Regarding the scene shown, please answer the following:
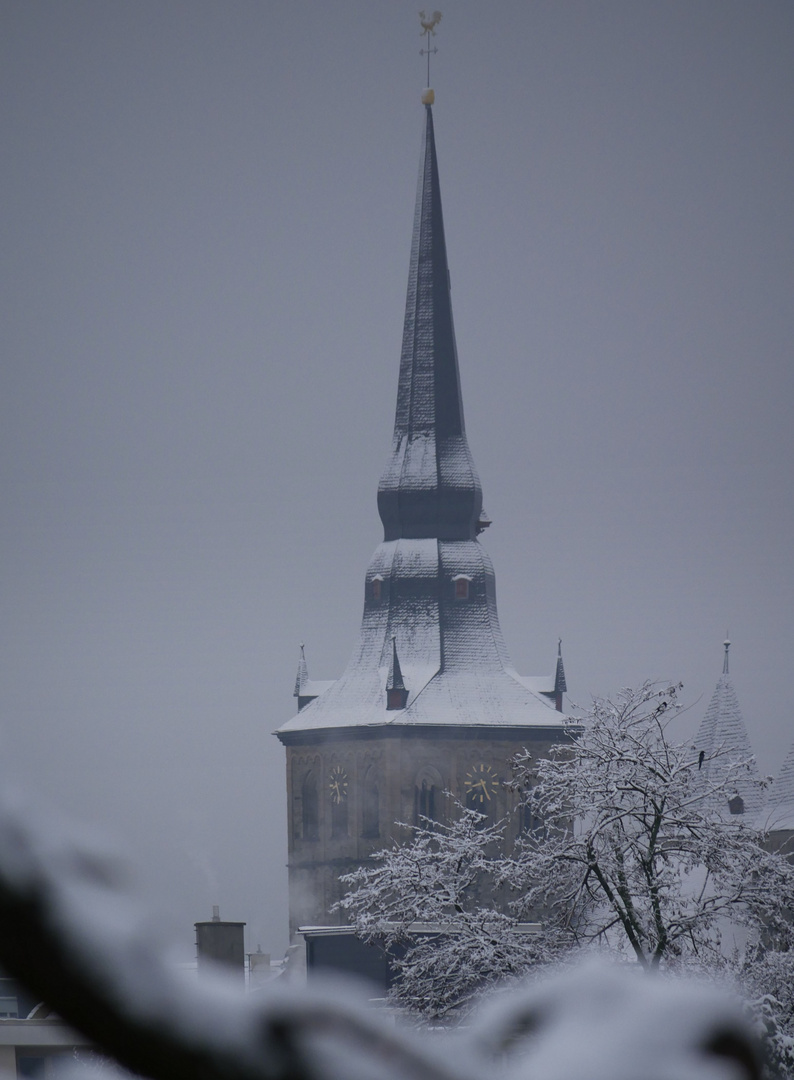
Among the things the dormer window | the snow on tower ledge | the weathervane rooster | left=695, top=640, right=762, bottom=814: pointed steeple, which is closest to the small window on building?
the snow on tower ledge

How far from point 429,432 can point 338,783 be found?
51.2 feet

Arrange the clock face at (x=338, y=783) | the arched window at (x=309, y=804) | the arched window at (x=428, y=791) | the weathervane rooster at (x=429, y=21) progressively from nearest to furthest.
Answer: the arched window at (x=428, y=791) < the clock face at (x=338, y=783) < the arched window at (x=309, y=804) < the weathervane rooster at (x=429, y=21)

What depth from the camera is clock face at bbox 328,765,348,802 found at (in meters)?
82.8

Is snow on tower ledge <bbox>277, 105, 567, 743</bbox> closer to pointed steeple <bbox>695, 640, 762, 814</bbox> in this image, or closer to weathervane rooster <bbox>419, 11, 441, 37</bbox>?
pointed steeple <bbox>695, 640, 762, 814</bbox>

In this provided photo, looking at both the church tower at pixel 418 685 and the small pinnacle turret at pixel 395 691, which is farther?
the small pinnacle turret at pixel 395 691

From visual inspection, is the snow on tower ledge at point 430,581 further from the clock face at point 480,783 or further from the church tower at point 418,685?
the clock face at point 480,783

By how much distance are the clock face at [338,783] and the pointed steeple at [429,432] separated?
10.8 meters

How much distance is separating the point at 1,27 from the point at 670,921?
599 feet

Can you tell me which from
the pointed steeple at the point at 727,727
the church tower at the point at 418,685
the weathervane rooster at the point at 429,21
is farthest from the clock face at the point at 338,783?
the weathervane rooster at the point at 429,21

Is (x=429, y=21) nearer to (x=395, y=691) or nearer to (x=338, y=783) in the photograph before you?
(x=395, y=691)

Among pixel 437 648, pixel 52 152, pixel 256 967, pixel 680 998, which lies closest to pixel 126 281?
pixel 52 152

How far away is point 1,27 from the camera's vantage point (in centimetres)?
19012

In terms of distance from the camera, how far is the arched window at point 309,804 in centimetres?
8369

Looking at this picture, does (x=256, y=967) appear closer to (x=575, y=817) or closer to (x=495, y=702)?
(x=495, y=702)
